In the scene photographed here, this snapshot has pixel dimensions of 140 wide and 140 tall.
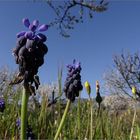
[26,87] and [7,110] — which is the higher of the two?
[7,110]

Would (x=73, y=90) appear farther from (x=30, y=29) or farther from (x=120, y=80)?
(x=120, y=80)

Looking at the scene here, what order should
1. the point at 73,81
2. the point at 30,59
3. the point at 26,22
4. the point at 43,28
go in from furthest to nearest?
the point at 73,81
the point at 26,22
the point at 43,28
the point at 30,59

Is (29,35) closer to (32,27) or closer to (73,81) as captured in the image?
(32,27)

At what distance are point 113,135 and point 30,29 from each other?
11.3 feet

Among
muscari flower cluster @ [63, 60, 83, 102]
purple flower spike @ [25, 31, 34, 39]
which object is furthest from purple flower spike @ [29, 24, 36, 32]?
muscari flower cluster @ [63, 60, 83, 102]

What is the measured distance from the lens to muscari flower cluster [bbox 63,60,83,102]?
311 centimetres

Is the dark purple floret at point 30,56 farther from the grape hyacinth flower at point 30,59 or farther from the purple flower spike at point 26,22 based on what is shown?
the purple flower spike at point 26,22

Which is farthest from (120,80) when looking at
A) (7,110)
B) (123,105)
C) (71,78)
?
(71,78)

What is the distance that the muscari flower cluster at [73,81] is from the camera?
311 cm

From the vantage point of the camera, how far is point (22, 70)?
2.00 m

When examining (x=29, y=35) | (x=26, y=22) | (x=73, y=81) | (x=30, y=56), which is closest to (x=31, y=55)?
(x=30, y=56)

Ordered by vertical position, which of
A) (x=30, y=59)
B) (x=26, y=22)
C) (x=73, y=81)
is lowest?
(x=30, y=59)

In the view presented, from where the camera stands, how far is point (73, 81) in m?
3.15

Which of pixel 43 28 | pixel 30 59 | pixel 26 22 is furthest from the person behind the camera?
pixel 26 22
